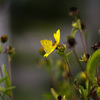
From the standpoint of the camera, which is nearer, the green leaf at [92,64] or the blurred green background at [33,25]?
the green leaf at [92,64]

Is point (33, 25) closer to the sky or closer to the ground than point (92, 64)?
closer to the sky

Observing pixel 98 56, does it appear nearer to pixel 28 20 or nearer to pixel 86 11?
pixel 86 11

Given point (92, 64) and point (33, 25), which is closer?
point (92, 64)

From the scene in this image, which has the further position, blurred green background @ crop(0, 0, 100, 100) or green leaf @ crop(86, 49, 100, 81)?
blurred green background @ crop(0, 0, 100, 100)

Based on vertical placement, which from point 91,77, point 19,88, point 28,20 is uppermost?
point 28,20

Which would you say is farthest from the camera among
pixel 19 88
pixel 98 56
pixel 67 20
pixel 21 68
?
pixel 21 68

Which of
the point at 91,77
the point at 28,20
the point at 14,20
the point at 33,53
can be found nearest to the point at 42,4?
the point at 28,20

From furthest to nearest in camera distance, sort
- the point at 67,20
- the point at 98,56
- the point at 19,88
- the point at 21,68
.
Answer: the point at 21,68
the point at 67,20
the point at 19,88
the point at 98,56

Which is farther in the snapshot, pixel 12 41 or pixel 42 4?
pixel 12 41
